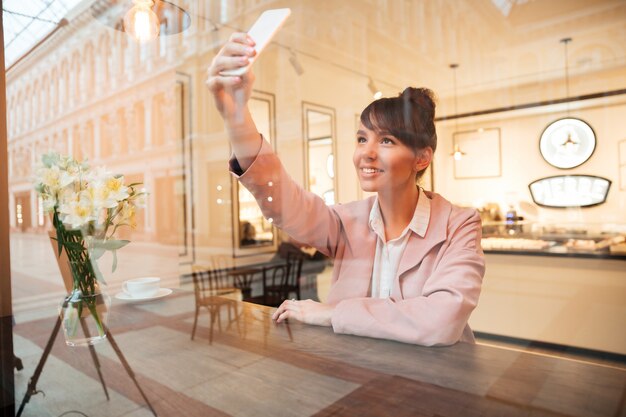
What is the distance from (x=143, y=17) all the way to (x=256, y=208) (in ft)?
2.97

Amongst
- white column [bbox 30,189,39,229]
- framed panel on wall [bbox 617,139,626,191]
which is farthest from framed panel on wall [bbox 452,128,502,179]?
white column [bbox 30,189,39,229]

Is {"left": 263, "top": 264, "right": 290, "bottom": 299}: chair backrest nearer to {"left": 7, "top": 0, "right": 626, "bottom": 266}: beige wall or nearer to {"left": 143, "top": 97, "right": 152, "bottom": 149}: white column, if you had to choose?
{"left": 7, "top": 0, "right": 626, "bottom": 266}: beige wall

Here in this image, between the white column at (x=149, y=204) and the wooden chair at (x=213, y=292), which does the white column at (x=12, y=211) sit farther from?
the wooden chair at (x=213, y=292)

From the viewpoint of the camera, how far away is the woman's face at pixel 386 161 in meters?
0.67

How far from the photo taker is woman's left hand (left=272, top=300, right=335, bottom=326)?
2.51 feet

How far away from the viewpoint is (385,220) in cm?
73

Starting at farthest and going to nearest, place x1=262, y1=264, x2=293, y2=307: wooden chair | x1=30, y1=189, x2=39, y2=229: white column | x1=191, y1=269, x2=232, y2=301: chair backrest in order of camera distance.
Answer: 1. x1=30, y1=189, x2=39, y2=229: white column
2. x1=191, y1=269, x2=232, y2=301: chair backrest
3. x1=262, y1=264, x2=293, y2=307: wooden chair

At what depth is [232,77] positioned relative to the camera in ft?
2.64

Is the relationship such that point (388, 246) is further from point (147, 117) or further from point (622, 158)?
point (147, 117)

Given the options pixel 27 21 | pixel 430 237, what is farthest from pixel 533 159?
pixel 27 21

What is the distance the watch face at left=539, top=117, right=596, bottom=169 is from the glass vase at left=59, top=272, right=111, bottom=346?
108cm

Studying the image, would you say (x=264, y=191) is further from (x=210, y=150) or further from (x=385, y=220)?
(x=210, y=150)

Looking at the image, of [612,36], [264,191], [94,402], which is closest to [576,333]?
[612,36]

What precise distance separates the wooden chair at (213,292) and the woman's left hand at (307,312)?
262 mm
